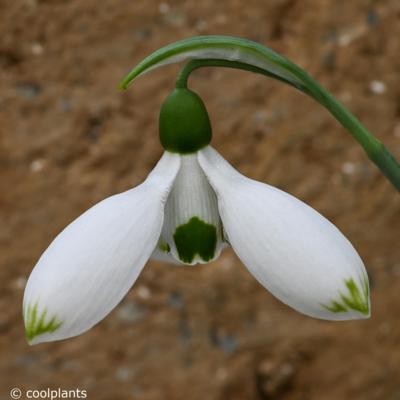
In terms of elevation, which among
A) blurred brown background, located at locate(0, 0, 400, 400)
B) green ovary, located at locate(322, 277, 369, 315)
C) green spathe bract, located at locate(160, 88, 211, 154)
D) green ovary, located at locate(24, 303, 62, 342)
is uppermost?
blurred brown background, located at locate(0, 0, 400, 400)

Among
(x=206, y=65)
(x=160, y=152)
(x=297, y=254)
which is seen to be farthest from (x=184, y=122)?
(x=160, y=152)

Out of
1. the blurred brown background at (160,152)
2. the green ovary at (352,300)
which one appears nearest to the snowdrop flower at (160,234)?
the green ovary at (352,300)

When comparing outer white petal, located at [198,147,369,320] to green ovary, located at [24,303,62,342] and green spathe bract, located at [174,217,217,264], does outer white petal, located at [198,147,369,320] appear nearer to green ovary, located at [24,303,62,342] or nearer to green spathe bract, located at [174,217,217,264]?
green spathe bract, located at [174,217,217,264]

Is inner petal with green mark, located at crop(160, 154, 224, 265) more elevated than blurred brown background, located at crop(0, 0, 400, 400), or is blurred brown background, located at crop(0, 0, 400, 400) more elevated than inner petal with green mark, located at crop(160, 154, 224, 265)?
blurred brown background, located at crop(0, 0, 400, 400)

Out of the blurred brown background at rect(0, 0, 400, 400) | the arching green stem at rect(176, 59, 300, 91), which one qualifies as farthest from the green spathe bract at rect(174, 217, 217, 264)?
the blurred brown background at rect(0, 0, 400, 400)

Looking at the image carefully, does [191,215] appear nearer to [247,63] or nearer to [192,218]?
[192,218]

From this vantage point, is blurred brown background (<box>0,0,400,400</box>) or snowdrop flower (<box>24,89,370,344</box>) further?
blurred brown background (<box>0,0,400,400</box>)

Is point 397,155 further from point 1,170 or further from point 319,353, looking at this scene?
point 1,170

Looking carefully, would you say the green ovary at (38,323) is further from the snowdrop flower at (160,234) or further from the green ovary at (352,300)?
the green ovary at (352,300)

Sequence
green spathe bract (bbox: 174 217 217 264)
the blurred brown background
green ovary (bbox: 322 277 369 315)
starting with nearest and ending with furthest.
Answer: green ovary (bbox: 322 277 369 315) → green spathe bract (bbox: 174 217 217 264) → the blurred brown background
